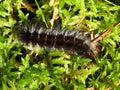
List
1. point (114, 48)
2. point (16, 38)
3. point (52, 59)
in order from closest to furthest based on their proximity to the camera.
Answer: point (16, 38), point (52, 59), point (114, 48)

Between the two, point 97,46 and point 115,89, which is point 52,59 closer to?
point 97,46

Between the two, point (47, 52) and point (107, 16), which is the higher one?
point (107, 16)

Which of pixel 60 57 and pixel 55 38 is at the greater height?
pixel 55 38

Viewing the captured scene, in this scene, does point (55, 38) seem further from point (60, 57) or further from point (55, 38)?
point (60, 57)

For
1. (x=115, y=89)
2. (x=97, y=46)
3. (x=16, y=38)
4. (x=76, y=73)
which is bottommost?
(x=115, y=89)

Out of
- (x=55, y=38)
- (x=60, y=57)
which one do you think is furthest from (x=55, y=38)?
(x=60, y=57)

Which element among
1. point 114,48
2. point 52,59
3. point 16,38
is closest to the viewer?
Result: point 16,38

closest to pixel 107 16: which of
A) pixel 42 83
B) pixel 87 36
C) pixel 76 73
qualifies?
pixel 87 36
